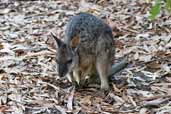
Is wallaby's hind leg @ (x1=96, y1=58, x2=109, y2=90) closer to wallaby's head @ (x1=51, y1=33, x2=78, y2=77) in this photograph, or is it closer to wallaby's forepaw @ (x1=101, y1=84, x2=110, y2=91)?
wallaby's forepaw @ (x1=101, y1=84, x2=110, y2=91)

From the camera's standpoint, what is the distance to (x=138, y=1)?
7652mm

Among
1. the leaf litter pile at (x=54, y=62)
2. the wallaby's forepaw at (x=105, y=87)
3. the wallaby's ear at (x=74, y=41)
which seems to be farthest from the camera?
the wallaby's forepaw at (x=105, y=87)

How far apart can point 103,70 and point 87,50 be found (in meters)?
0.24

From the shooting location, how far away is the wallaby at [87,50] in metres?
4.62

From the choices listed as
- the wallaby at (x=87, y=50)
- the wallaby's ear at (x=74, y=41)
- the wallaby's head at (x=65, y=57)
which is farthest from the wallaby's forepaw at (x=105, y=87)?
the wallaby's ear at (x=74, y=41)

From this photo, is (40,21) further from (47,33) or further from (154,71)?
(154,71)

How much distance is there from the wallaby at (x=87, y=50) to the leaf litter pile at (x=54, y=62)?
194mm

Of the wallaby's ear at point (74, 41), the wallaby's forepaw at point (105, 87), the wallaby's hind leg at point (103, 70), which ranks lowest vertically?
the wallaby's forepaw at point (105, 87)

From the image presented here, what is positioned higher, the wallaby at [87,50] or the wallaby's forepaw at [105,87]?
the wallaby at [87,50]

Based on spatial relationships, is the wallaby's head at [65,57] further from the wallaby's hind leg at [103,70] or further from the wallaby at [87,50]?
the wallaby's hind leg at [103,70]

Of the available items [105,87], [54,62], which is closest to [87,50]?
[105,87]

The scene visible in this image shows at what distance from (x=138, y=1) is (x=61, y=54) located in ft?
10.9

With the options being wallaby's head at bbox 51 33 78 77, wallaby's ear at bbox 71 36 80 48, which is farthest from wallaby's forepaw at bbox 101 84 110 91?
wallaby's ear at bbox 71 36 80 48

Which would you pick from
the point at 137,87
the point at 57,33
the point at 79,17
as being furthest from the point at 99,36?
the point at 57,33
